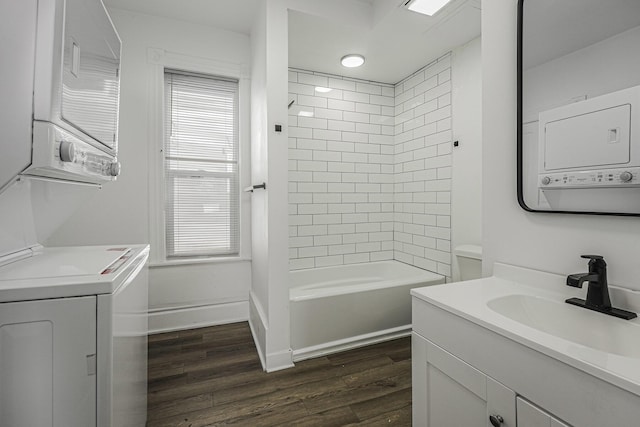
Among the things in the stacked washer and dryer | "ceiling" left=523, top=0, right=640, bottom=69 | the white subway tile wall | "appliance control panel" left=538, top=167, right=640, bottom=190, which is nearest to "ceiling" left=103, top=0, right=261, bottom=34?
the white subway tile wall

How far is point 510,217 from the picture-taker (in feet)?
4.04

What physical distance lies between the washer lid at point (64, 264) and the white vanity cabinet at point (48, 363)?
110mm

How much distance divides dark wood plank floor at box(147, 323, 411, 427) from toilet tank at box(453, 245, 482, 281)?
0.73 m

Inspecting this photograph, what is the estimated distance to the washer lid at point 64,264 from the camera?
0.84 metres

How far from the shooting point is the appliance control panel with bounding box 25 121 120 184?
0.72 meters

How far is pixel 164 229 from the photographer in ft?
8.50

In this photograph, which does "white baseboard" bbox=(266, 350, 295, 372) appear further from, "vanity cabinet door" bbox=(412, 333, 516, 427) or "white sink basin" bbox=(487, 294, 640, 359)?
"white sink basin" bbox=(487, 294, 640, 359)

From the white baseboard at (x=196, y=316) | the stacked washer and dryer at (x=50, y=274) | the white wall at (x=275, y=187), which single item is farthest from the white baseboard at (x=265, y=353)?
the stacked washer and dryer at (x=50, y=274)

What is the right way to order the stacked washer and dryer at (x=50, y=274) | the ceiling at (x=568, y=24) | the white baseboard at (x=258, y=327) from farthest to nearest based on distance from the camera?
the white baseboard at (x=258, y=327) < the ceiling at (x=568, y=24) < the stacked washer and dryer at (x=50, y=274)

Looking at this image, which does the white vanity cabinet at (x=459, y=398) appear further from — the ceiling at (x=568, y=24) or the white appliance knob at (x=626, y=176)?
the ceiling at (x=568, y=24)

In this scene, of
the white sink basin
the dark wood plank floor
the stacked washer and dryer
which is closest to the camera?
the stacked washer and dryer

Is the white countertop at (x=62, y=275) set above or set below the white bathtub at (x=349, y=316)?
above

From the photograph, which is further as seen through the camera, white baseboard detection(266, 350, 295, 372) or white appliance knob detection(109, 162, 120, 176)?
white baseboard detection(266, 350, 295, 372)

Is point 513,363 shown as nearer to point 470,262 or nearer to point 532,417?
point 532,417
